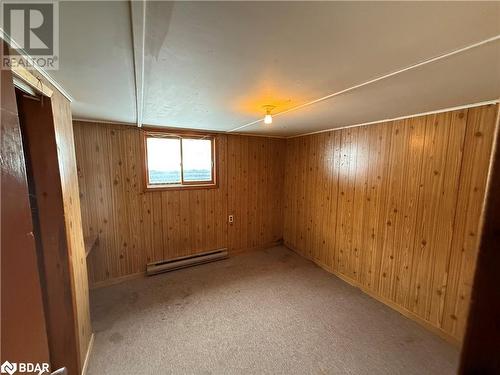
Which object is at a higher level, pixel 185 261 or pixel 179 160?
pixel 179 160

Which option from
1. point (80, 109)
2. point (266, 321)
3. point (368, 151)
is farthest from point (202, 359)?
Answer: point (368, 151)

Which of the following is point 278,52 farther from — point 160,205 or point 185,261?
point 185,261

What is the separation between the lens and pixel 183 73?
1152 millimetres

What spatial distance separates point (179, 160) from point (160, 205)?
702 mm

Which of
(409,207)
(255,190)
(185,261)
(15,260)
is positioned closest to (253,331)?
(185,261)

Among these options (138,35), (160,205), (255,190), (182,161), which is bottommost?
(160,205)

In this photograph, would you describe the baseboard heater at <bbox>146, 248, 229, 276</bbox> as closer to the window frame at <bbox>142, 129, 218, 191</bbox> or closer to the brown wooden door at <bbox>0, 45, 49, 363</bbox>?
the window frame at <bbox>142, 129, 218, 191</bbox>

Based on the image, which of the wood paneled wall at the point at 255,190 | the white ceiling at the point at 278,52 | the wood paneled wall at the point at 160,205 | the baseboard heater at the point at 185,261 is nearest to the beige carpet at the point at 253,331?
the baseboard heater at the point at 185,261

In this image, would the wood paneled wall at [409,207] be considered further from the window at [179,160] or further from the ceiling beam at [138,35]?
the ceiling beam at [138,35]

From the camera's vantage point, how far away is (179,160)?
3.10 m

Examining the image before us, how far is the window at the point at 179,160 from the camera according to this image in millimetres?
2928

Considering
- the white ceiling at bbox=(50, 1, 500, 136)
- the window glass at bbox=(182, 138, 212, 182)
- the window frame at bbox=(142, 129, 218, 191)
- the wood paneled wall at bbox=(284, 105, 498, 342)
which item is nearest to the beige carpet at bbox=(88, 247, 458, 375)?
the wood paneled wall at bbox=(284, 105, 498, 342)

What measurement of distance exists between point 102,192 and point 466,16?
3227 mm

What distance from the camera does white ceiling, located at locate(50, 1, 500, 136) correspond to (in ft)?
2.29
